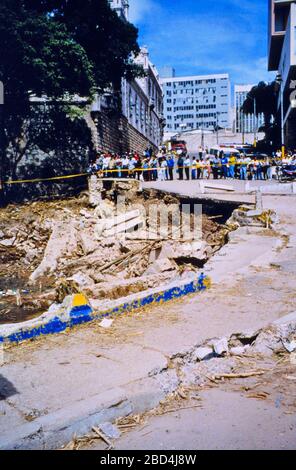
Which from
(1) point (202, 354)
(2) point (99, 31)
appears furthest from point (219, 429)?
(2) point (99, 31)

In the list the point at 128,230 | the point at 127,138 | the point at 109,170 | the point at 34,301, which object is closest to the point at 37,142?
the point at 109,170

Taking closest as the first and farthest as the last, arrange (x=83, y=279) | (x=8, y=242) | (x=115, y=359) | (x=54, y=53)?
(x=115, y=359) < (x=83, y=279) < (x=8, y=242) < (x=54, y=53)

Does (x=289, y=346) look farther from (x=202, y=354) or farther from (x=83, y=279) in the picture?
(x=83, y=279)

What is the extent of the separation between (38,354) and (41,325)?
1.87 ft

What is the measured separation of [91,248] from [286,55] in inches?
1210

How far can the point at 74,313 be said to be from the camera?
503 centimetres

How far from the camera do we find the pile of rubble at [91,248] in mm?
8702

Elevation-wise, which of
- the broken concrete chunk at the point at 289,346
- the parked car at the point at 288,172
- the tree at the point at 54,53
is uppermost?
the tree at the point at 54,53

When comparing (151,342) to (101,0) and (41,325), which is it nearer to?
(41,325)

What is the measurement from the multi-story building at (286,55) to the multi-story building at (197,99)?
7050 centimetres

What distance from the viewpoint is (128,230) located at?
47.3 feet

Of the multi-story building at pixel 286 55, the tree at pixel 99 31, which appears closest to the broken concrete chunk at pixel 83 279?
the tree at pixel 99 31

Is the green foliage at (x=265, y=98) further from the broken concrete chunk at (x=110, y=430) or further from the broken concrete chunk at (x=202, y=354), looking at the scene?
the broken concrete chunk at (x=110, y=430)

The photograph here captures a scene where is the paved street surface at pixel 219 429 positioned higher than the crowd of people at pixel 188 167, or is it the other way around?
the crowd of people at pixel 188 167
